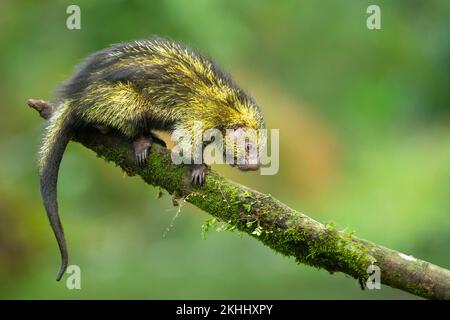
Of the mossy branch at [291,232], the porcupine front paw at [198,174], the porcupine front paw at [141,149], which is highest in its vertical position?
the porcupine front paw at [141,149]

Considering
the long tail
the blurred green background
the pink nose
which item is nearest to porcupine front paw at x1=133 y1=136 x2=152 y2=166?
the long tail

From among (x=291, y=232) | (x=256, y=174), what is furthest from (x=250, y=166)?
(x=256, y=174)

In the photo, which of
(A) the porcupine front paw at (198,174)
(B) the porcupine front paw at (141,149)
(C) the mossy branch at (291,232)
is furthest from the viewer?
(B) the porcupine front paw at (141,149)

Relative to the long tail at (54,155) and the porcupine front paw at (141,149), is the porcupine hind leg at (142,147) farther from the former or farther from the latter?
the long tail at (54,155)

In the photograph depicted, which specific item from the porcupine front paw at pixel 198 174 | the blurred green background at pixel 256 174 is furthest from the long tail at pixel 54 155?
the blurred green background at pixel 256 174

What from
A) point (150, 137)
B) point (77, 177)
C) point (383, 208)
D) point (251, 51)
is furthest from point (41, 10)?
point (150, 137)

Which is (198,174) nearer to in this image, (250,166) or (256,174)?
(250,166)

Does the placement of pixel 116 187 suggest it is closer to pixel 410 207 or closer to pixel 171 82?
pixel 410 207
